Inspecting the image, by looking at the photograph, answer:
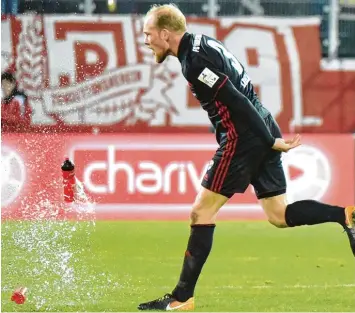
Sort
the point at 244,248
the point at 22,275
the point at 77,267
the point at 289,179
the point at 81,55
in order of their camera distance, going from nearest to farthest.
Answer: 1. the point at 22,275
2. the point at 77,267
3. the point at 244,248
4. the point at 289,179
5. the point at 81,55

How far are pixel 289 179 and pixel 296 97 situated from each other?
8.49ft

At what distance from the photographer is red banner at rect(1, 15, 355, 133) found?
52.5 ft

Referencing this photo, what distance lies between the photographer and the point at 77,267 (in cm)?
923

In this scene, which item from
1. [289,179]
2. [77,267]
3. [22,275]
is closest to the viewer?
[22,275]

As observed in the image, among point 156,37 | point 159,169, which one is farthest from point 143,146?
point 156,37

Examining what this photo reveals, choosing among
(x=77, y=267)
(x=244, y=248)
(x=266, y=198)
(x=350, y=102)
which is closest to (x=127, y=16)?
(x=350, y=102)

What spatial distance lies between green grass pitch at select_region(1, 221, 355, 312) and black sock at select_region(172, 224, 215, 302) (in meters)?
0.21

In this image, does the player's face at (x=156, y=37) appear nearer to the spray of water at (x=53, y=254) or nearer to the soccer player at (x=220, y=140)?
the soccer player at (x=220, y=140)

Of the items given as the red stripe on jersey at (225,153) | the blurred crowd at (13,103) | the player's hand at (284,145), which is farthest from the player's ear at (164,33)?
the blurred crowd at (13,103)

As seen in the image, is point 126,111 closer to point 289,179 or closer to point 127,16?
point 127,16

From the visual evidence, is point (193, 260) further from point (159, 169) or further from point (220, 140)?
point (159, 169)

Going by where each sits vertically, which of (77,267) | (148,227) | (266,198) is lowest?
(148,227)

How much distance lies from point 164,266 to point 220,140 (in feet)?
8.67

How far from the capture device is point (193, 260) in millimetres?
6980
